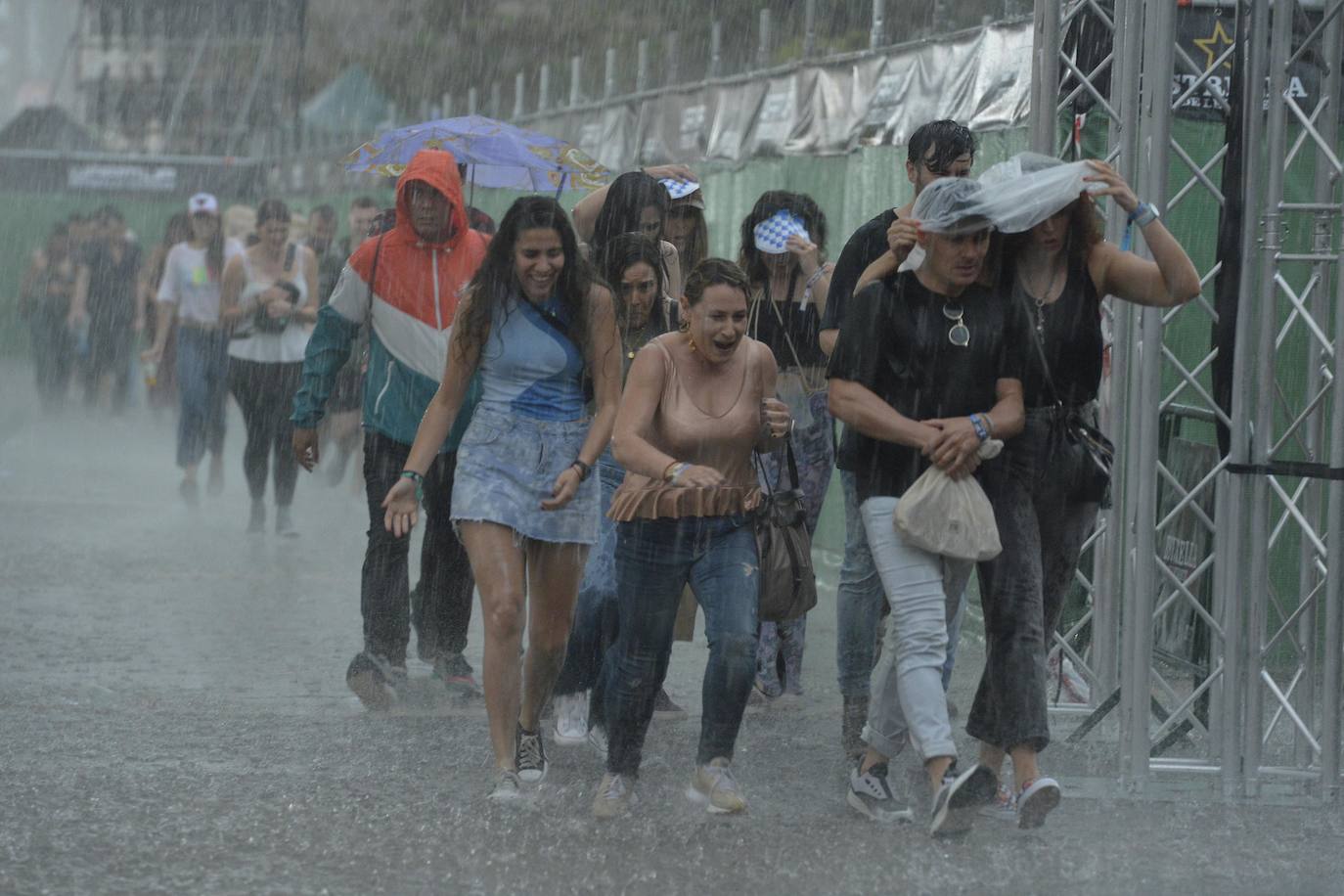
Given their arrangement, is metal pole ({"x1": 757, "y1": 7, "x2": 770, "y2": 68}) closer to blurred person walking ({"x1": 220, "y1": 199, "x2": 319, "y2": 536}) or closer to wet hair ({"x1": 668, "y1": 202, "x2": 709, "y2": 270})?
blurred person walking ({"x1": 220, "y1": 199, "x2": 319, "y2": 536})

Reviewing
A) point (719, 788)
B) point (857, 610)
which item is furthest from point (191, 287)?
point (719, 788)

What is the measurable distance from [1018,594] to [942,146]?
63.2 inches

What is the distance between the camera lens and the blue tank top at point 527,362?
21.7 ft

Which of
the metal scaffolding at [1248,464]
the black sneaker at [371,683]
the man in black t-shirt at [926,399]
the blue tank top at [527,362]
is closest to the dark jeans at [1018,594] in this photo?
the man in black t-shirt at [926,399]

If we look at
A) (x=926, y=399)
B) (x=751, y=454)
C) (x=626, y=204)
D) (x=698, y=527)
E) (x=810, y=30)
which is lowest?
(x=698, y=527)

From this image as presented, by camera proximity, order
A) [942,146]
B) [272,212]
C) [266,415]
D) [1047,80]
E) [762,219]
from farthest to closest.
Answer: [272,212] → [266,415] → [762,219] → [1047,80] → [942,146]

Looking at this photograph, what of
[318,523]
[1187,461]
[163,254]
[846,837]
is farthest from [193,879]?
[163,254]

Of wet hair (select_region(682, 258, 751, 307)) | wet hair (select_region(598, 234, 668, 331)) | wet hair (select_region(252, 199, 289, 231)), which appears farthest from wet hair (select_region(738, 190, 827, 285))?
wet hair (select_region(252, 199, 289, 231))

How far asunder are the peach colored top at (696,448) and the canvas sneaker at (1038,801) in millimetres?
1174

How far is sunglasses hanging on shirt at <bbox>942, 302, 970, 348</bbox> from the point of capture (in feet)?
20.1

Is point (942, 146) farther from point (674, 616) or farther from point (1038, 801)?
point (1038, 801)

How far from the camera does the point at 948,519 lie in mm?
5973

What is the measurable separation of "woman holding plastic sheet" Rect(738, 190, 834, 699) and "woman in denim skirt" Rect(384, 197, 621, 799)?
146cm

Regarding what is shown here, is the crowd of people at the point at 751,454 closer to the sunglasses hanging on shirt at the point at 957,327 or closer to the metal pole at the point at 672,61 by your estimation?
the sunglasses hanging on shirt at the point at 957,327
